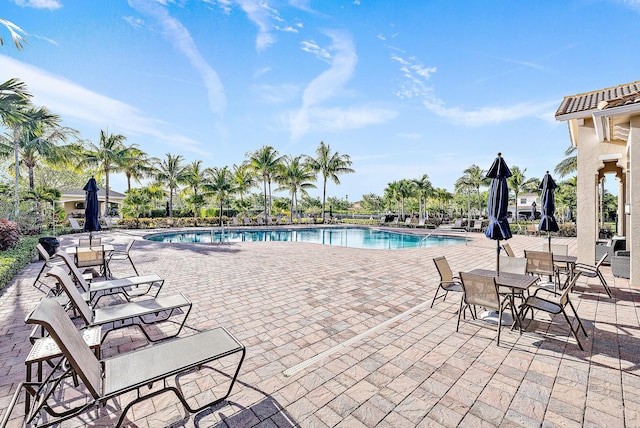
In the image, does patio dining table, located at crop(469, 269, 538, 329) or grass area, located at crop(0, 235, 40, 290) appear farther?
grass area, located at crop(0, 235, 40, 290)

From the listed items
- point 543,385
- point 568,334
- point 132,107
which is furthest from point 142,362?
point 132,107

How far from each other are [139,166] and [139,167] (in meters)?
0.13

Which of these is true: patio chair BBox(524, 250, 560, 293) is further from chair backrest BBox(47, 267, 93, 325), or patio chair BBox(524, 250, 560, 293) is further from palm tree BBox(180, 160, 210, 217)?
palm tree BBox(180, 160, 210, 217)

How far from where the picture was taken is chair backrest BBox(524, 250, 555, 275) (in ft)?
19.8

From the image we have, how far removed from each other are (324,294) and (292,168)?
89.0ft

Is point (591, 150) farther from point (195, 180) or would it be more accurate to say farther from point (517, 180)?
point (195, 180)

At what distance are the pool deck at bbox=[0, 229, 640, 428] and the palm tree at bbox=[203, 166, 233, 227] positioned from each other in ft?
72.8

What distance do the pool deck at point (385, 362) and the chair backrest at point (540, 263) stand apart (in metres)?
0.82

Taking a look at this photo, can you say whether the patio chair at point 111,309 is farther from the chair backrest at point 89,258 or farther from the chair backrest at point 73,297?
the chair backrest at point 89,258

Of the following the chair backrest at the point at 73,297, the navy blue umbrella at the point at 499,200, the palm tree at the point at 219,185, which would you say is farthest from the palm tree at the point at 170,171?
the navy blue umbrella at the point at 499,200

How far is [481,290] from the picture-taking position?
3.97 metres

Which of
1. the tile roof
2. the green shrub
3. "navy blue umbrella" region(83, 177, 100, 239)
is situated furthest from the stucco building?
the green shrub

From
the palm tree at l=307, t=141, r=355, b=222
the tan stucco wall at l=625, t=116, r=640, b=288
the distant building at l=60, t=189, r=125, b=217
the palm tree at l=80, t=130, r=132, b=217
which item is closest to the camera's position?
the tan stucco wall at l=625, t=116, r=640, b=288

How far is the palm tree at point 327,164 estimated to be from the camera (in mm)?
33125
